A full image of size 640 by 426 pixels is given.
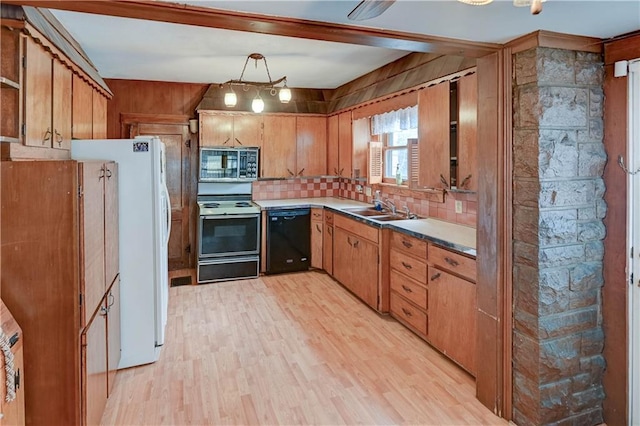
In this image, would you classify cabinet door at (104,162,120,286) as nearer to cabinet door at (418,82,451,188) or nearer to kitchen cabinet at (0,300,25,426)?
kitchen cabinet at (0,300,25,426)

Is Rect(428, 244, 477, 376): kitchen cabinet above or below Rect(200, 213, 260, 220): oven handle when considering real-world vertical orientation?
below

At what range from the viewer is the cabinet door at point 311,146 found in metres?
5.63

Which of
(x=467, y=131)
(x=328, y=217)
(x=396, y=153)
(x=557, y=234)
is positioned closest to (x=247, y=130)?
(x=328, y=217)

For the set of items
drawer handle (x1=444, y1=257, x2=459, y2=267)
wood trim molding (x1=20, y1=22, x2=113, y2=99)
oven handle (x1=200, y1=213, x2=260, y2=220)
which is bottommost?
drawer handle (x1=444, y1=257, x2=459, y2=267)

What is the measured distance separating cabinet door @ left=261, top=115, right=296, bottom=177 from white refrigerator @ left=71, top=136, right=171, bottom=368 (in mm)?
2517

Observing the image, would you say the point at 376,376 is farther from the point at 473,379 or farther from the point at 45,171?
the point at 45,171

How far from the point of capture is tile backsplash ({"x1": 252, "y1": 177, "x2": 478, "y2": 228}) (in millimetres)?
3516

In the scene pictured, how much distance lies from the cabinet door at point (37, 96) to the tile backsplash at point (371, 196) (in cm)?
304

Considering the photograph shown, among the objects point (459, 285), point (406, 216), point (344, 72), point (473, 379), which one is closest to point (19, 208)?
point (459, 285)

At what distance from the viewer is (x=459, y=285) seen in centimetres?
281

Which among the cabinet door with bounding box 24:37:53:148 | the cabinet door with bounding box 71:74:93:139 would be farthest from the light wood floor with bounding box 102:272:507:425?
the cabinet door with bounding box 71:74:93:139

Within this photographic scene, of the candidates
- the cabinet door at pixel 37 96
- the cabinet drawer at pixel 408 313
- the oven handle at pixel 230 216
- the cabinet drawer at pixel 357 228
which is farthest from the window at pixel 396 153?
the cabinet door at pixel 37 96

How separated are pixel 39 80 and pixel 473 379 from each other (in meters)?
3.23

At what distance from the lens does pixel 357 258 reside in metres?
4.27
